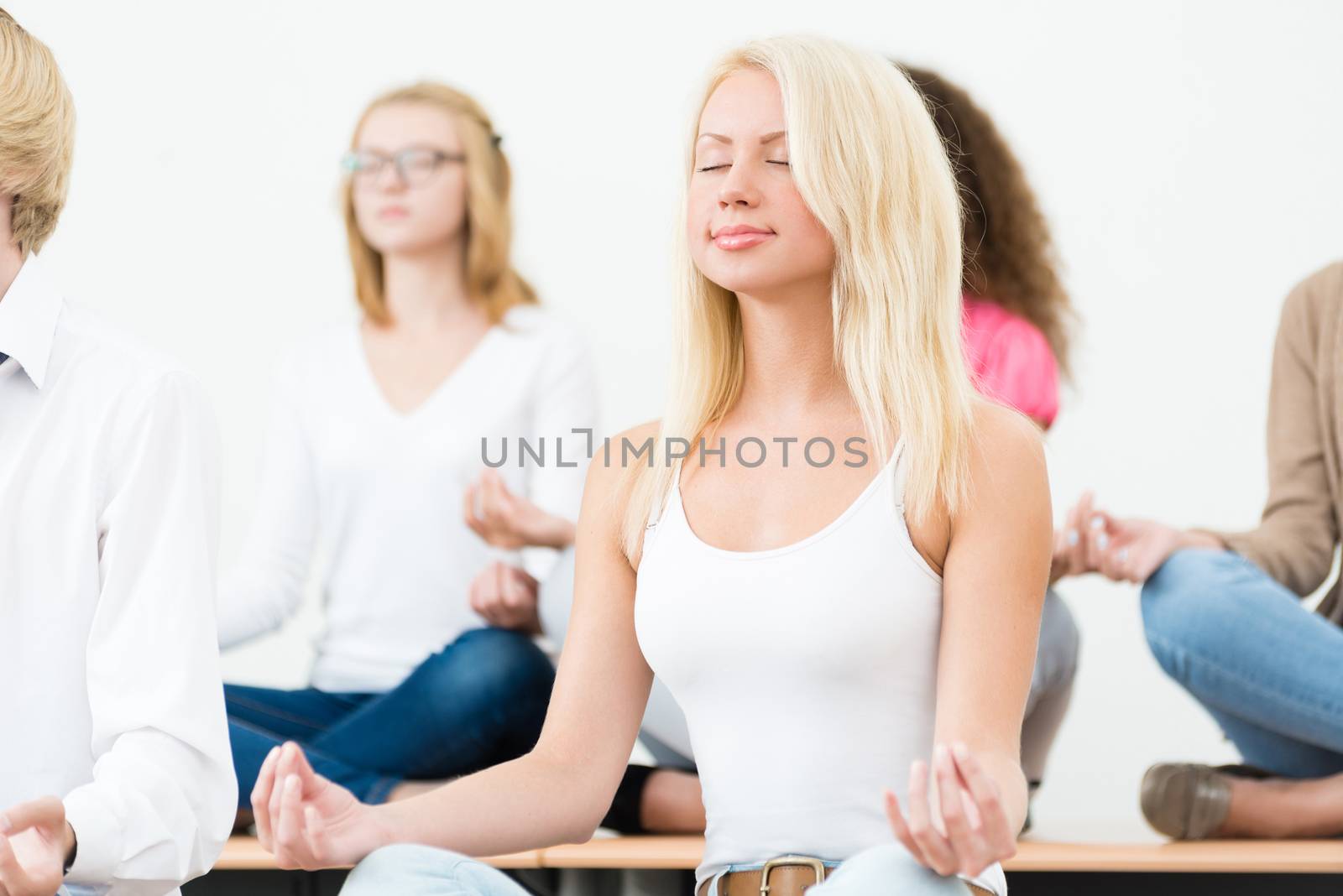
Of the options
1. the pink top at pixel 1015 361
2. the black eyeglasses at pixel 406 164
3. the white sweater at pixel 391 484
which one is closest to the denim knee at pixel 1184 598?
the pink top at pixel 1015 361

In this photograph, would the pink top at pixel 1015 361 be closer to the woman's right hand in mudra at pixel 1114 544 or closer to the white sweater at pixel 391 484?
the woman's right hand in mudra at pixel 1114 544

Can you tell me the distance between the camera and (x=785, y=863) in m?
1.24

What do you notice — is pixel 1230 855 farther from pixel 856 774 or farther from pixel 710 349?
pixel 710 349

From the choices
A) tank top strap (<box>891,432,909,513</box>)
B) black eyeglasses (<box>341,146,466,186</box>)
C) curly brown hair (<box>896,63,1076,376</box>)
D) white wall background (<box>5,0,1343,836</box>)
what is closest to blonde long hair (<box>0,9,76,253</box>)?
tank top strap (<box>891,432,909,513</box>)

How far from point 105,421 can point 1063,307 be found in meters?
1.56

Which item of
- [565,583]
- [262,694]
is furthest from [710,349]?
[262,694]

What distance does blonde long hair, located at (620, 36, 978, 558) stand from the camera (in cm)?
128

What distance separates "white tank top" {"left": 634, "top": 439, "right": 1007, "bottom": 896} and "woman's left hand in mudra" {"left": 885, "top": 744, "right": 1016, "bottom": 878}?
228 millimetres

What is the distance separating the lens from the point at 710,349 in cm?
141

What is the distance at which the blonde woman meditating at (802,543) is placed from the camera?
124cm

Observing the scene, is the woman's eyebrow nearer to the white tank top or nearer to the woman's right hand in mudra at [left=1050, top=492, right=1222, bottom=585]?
the white tank top

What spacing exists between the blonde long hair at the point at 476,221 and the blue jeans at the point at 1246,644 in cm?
112

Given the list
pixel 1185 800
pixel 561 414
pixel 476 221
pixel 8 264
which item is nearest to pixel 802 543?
pixel 8 264

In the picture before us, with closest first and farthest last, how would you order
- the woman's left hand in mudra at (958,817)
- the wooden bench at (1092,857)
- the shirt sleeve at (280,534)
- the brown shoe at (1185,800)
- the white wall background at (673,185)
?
1. the woman's left hand in mudra at (958,817)
2. the wooden bench at (1092,857)
3. the brown shoe at (1185,800)
4. the shirt sleeve at (280,534)
5. the white wall background at (673,185)
